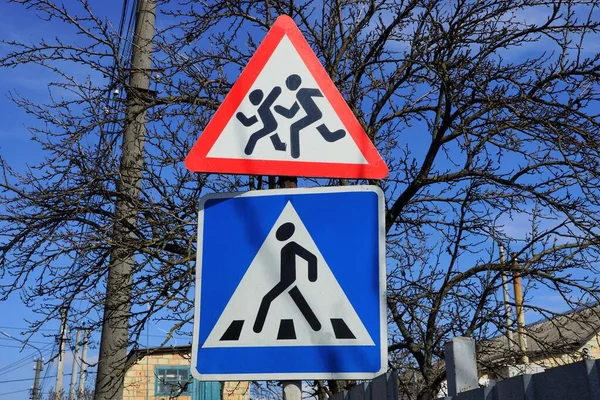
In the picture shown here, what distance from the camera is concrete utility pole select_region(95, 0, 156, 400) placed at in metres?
6.36

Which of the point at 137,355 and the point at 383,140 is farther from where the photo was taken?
the point at 383,140

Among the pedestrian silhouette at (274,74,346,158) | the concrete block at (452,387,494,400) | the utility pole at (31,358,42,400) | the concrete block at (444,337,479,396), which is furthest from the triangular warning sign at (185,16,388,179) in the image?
the utility pole at (31,358,42,400)

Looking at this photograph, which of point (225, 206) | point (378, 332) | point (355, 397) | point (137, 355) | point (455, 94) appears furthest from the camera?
point (137, 355)

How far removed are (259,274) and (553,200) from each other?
15.0 feet

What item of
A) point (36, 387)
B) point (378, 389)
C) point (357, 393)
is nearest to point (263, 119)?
point (378, 389)

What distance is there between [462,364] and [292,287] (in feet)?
2.42

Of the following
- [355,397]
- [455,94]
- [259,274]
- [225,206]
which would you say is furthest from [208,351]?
[455,94]

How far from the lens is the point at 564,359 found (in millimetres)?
6082

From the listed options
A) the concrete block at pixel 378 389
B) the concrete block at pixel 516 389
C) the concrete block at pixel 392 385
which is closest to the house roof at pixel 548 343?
the concrete block at pixel 378 389

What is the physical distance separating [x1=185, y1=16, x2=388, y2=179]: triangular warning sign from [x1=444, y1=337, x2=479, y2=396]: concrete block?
682 mm

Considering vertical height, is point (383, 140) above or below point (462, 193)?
above

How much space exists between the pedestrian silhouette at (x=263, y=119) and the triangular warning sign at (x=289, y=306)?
0.40m

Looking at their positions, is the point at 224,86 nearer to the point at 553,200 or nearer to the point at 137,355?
the point at 137,355

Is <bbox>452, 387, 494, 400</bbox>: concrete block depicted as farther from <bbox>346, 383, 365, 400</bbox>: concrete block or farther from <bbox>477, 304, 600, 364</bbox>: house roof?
<bbox>477, 304, 600, 364</bbox>: house roof
